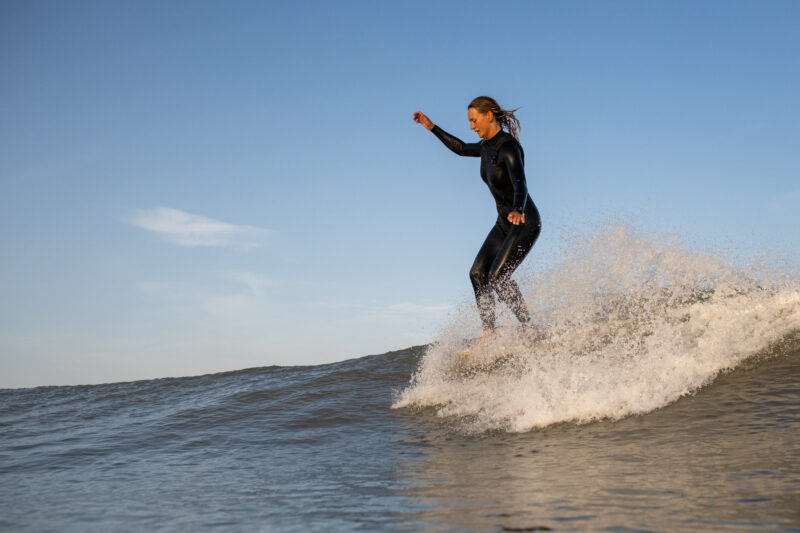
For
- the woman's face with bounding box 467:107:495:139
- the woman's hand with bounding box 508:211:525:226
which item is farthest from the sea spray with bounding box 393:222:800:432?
the woman's face with bounding box 467:107:495:139

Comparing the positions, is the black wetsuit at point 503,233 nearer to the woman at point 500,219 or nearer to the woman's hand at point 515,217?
the woman at point 500,219

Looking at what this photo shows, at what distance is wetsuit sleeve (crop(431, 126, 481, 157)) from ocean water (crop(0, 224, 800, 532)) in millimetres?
1709

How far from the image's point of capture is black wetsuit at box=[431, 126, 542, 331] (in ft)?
18.9

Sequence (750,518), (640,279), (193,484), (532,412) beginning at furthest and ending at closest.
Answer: (640,279) → (532,412) → (193,484) → (750,518)

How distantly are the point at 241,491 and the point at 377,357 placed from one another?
576 cm

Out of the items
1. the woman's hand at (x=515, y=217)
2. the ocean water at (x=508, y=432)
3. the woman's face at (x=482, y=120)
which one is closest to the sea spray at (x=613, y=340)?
the ocean water at (x=508, y=432)

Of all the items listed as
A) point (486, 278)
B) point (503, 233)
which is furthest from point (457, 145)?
point (486, 278)

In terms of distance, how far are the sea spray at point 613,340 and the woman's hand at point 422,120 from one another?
86.1 inches

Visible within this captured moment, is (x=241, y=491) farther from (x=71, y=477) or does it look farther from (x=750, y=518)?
(x=750, y=518)

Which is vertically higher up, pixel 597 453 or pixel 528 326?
pixel 528 326

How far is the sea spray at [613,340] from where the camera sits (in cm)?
476

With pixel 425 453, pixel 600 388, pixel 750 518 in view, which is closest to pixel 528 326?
pixel 600 388

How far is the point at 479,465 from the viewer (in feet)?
11.6

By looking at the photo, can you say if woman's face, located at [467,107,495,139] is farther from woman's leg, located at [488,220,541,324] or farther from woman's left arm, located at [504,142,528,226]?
woman's leg, located at [488,220,541,324]
